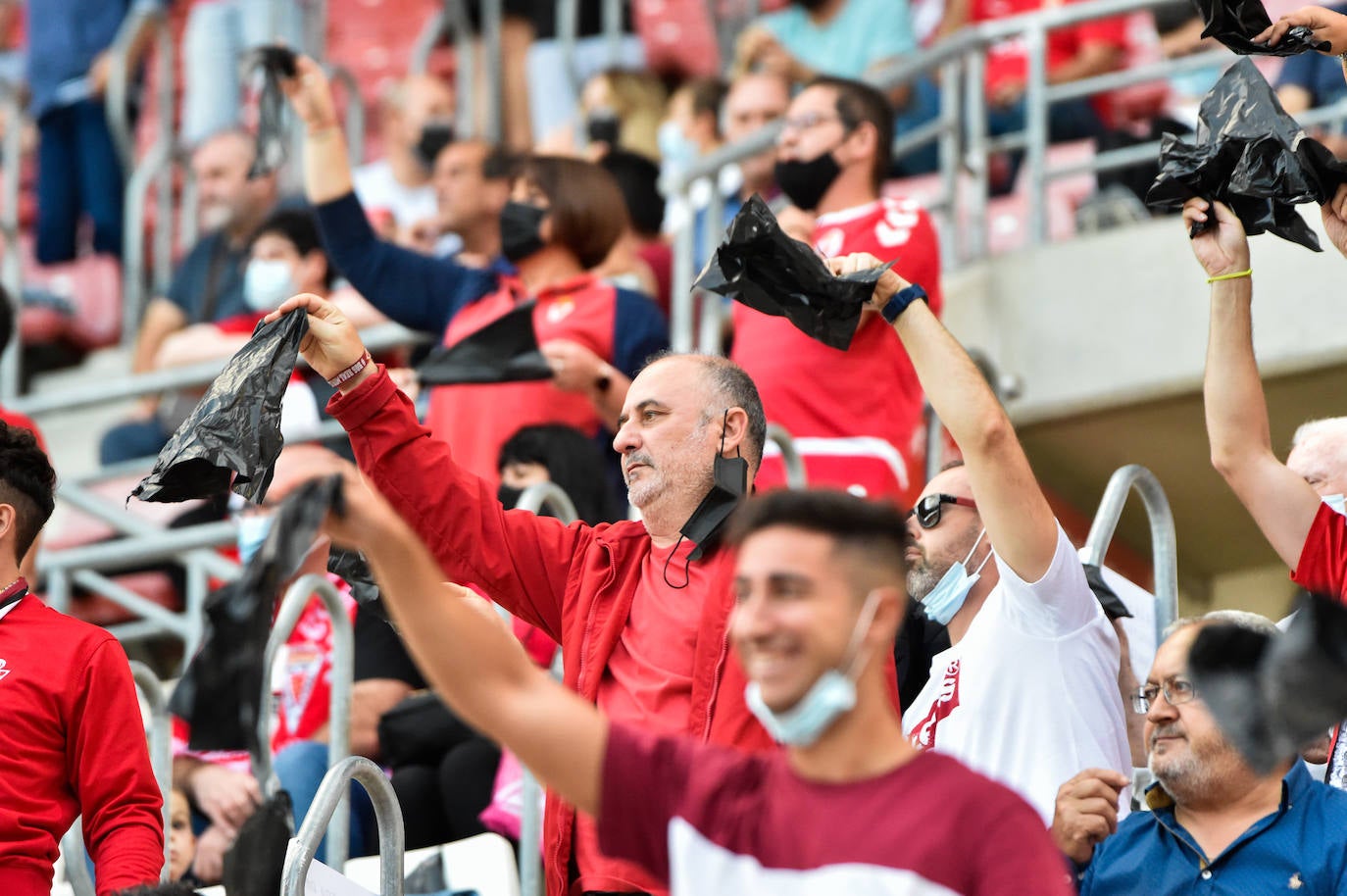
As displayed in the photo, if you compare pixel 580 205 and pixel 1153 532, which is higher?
pixel 580 205

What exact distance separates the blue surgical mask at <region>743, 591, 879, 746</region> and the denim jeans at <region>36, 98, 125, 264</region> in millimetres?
7737

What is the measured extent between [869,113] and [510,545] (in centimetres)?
267

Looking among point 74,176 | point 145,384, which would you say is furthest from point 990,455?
point 74,176

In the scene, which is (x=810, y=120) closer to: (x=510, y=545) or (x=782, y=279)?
(x=782, y=279)

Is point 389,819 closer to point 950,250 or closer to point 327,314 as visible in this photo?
point 327,314

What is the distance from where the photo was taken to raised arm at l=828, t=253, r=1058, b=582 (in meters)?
4.00

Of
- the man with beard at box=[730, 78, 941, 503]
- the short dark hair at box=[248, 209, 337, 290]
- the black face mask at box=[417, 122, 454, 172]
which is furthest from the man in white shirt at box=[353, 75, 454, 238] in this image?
the man with beard at box=[730, 78, 941, 503]

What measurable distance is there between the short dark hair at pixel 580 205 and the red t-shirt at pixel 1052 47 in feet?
7.74

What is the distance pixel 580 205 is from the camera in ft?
22.2

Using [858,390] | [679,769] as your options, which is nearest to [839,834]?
[679,769]

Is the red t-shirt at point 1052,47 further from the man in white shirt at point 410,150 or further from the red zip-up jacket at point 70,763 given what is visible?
the red zip-up jacket at point 70,763

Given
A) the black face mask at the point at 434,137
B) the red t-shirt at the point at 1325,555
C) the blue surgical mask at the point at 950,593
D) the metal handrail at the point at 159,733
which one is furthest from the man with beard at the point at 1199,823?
the black face mask at the point at 434,137

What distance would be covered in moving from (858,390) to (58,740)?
2574 millimetres

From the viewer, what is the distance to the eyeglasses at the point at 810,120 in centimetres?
650
